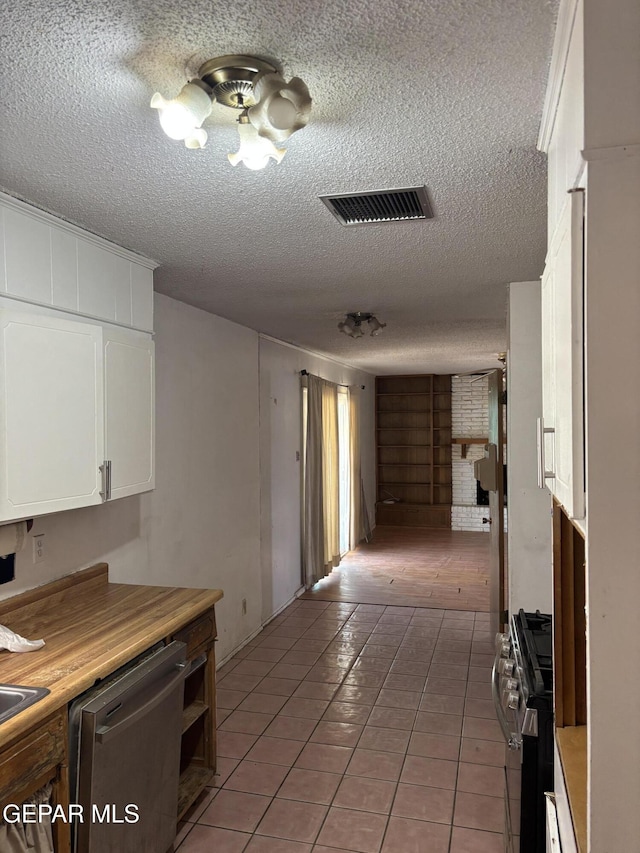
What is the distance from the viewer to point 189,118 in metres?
1.37

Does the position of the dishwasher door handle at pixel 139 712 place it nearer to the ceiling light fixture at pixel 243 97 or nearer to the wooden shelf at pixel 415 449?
the ceiling light fixture at pixel 243 97

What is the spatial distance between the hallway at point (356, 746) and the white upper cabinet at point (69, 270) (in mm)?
2194

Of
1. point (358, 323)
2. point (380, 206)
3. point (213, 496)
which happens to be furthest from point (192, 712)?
point (358, 323)

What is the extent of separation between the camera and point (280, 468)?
18.9ft

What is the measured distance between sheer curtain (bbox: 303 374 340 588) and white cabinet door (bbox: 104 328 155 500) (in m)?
3.44

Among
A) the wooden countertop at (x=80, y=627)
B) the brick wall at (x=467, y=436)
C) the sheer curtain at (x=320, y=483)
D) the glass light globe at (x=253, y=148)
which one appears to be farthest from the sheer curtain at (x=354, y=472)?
the glass light globe at (x=253, y=148)

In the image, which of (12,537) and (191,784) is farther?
(191,784)

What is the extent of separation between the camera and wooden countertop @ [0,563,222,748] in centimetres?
193

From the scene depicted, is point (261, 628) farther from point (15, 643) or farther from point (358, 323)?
point (15, 643)

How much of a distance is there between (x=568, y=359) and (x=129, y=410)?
209cm

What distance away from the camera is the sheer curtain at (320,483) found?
6.32 metres

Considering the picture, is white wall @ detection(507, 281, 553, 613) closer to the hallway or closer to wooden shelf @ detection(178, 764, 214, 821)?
the hallway

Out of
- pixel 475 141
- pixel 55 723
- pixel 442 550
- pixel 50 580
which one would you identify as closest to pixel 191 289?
pixel 50 580

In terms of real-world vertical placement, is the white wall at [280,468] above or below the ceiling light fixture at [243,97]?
below
